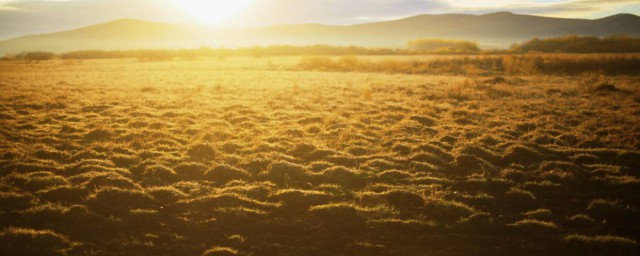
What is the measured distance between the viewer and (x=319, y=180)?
8.54m

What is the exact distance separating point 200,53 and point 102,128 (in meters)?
59.6

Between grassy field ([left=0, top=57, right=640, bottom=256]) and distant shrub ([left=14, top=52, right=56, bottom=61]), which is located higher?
distant shrub ([left=14, top=52, right=56, bottom=61])

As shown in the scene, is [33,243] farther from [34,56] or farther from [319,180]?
[34,56]

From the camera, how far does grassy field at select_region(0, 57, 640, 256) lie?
6.09 metres

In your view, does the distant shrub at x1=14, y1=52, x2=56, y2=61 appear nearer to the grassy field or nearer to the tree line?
the tree line

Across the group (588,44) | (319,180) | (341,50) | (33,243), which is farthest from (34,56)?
(588,44)

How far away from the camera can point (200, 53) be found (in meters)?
68.3

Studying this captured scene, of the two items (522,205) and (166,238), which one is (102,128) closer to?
(166,238)

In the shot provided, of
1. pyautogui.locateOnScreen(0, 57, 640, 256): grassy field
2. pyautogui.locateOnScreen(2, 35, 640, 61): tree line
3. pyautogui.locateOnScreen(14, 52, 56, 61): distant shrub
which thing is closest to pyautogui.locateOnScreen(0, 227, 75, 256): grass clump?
pyautogui.locateOnScreen(0, 57, 640, 256): grassy field

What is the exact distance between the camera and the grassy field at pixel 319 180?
6.09 metres

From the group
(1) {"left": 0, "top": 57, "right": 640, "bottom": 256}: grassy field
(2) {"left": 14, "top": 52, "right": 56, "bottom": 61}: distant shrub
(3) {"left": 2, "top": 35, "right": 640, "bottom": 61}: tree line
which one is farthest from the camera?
(2) {"left": 14, "top": 52, "right": 56, "bottom": 61}: distant shrub

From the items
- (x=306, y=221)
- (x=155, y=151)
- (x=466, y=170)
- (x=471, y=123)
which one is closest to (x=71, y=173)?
(x=155, y=151)

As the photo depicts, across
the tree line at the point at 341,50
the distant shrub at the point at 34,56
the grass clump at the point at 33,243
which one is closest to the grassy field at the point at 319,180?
the grass clump at the point at 33,243

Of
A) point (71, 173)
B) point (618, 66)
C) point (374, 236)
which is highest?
point (618, 66)
